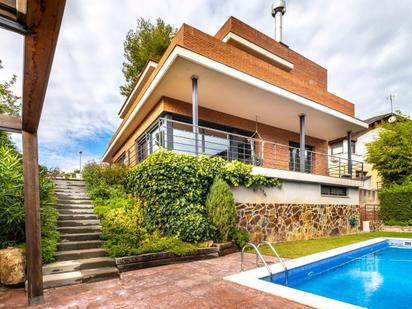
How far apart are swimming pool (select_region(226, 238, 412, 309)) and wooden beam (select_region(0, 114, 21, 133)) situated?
4.64 m

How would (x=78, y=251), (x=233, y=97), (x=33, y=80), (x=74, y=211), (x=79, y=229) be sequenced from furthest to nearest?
(x=233, y=97) < (x=74, y=211) < (x=79, y=229) < (x=78, y=251) < (x=33, y=80)

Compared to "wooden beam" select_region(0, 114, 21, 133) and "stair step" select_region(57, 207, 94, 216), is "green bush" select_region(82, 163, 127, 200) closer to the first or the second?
"stair step" select_region(57, 207, 94, 216)

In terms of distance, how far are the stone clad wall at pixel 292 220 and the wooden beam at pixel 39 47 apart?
23.6 ft

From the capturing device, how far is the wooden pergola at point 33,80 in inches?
67.9

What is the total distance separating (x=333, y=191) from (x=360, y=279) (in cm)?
754

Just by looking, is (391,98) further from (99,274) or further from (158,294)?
(99,274)

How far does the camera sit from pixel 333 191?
1298 centimetres

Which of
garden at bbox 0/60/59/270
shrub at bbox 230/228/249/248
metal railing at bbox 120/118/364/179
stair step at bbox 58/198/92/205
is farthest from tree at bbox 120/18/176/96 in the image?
shrub at bbox 230/228/249/248

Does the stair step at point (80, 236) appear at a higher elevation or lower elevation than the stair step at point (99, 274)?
higher

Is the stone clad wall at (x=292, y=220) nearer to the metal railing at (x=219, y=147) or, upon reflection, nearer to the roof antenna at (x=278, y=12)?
the metal railing at (x=219, y=147)

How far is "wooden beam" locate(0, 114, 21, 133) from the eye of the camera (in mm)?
3887

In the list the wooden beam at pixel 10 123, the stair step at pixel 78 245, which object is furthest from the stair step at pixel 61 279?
the wooden beam at pixel 10 123

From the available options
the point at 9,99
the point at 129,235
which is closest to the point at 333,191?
the point at 129,235

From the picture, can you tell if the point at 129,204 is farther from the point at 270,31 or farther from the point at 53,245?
the point at 270,31
